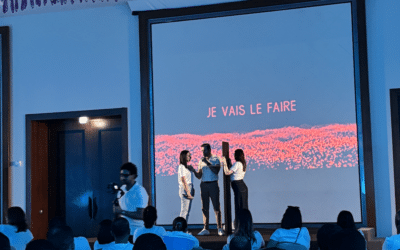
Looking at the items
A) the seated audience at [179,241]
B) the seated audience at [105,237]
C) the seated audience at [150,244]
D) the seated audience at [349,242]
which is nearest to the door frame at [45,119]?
the seated audience at [179,241]

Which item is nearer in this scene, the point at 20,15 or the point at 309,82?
the point at 309,82

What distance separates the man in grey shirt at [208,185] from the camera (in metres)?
7.34

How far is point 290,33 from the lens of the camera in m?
7.64

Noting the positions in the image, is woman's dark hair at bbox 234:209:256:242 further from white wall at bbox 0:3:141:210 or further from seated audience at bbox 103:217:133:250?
white wall at bbox 0:3:141:210

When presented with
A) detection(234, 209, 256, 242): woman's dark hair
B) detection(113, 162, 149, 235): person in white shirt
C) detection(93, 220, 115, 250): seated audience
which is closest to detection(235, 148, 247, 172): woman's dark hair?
detection(113, 162, 149, 235): person in white shirt

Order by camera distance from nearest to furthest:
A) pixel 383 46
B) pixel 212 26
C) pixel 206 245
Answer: pixel 206 245 < pixel 383 46 < pixel 212 26

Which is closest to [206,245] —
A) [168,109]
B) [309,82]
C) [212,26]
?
[168,109]

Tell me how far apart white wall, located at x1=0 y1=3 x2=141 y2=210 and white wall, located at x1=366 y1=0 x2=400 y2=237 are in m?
3.56

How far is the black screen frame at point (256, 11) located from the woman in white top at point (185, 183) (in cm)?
56

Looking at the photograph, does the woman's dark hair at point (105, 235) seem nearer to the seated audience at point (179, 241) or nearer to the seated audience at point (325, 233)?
the seated audience at point (179, 241)

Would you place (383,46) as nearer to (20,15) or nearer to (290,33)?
(290,33)

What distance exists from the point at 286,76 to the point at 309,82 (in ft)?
1.15

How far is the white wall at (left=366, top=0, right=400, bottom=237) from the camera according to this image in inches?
285

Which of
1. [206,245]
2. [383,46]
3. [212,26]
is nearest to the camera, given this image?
[206,245]
